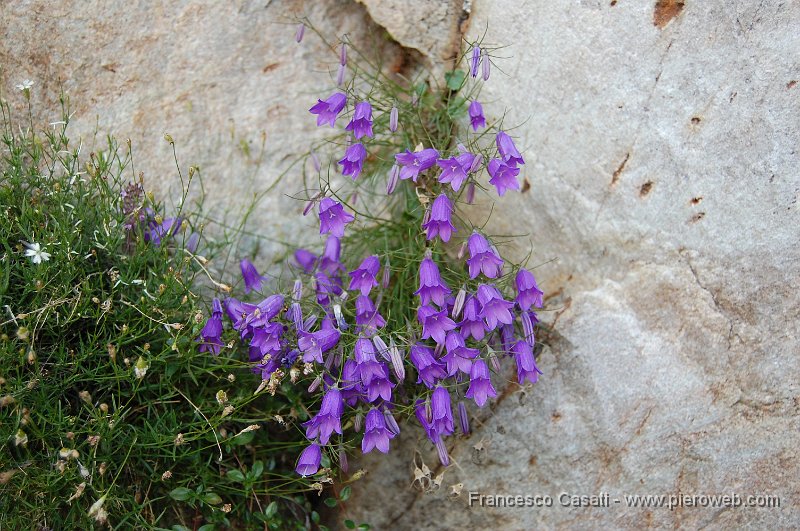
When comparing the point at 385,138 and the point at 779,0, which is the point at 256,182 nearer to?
the point at 385,138

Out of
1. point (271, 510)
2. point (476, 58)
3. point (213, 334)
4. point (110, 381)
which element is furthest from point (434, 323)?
point (110, 381)

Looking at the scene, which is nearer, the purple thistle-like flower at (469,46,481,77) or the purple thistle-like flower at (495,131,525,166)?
the purple thistle-like flower at (495,131,525,166)

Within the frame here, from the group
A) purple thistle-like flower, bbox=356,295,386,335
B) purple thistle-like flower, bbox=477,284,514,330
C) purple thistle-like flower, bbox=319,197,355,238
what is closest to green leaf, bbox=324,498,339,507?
purple thistle-like flower, bbox=356,295,386,335

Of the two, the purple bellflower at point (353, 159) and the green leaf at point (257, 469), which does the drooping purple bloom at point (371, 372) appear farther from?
the purple bellflower at point (353, 159)

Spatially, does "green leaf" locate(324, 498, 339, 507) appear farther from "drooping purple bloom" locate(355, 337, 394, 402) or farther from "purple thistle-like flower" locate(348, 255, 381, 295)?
"purple thistle-like flower" locate(348, 255, 381, 295)

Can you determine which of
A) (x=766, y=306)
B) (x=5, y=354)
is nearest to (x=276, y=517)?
(x=5, y=354)

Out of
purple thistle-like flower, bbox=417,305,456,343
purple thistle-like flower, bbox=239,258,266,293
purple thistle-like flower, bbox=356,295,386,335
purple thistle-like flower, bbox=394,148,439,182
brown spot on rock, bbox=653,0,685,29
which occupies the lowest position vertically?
purple thistle-like flower, bbox=239,258,266,293

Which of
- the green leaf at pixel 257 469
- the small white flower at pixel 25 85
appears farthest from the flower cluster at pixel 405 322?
the small white flower at pixel 25 85
